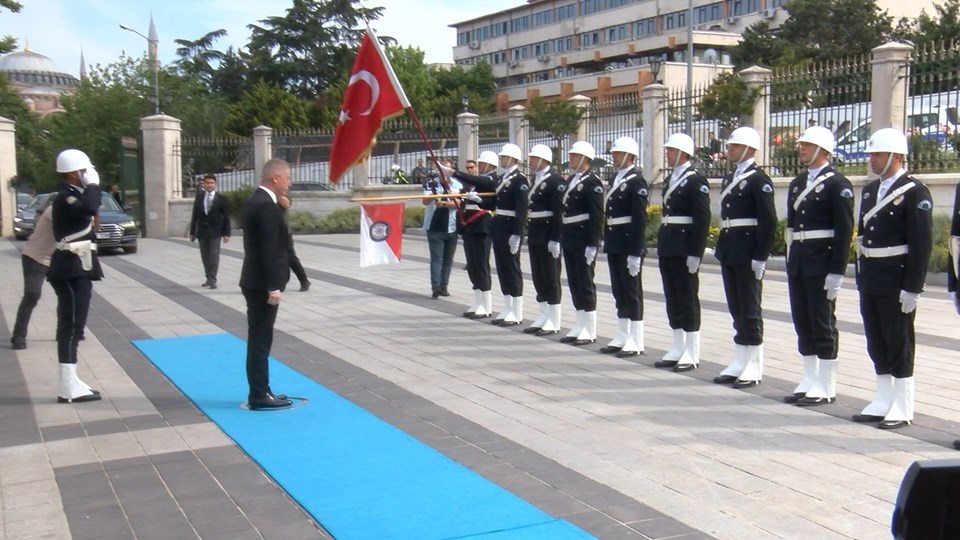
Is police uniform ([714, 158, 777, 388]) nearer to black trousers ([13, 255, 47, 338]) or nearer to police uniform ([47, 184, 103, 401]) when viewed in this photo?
police uniform ([47, 184, 103, 401])

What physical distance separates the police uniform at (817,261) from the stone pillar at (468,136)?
74.8ft

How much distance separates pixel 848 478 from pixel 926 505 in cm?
Answer: 408

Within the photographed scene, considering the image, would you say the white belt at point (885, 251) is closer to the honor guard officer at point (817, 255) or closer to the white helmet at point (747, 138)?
the honor guard officer at point (817, 255)

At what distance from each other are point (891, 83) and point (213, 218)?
Answer: 11858mm

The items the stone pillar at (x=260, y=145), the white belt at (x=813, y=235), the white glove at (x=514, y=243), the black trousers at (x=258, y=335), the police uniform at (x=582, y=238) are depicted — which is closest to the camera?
the white belt at (x=813, y=235)

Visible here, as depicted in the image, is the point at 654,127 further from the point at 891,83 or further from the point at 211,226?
the point at 211,226

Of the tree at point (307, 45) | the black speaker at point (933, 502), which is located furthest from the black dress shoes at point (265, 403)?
the tree at point (307, 45)

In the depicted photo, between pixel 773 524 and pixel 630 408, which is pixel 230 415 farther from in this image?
pixel 773 524

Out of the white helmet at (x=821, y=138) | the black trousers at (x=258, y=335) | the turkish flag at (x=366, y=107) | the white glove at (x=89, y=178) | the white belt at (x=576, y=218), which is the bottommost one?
the black trousers at (x=258, y=335)

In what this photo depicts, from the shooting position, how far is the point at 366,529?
16.7 ft

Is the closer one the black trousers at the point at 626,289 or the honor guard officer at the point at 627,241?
the honor guard officer at the point at 627,241

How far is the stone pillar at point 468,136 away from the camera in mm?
30094

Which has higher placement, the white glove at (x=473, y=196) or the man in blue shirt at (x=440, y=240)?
the white glove at (x=473, y=196)

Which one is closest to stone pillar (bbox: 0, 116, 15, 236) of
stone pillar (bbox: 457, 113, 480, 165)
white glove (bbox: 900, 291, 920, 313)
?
stone pillar (bbox: 457, 113, 480, 165)
